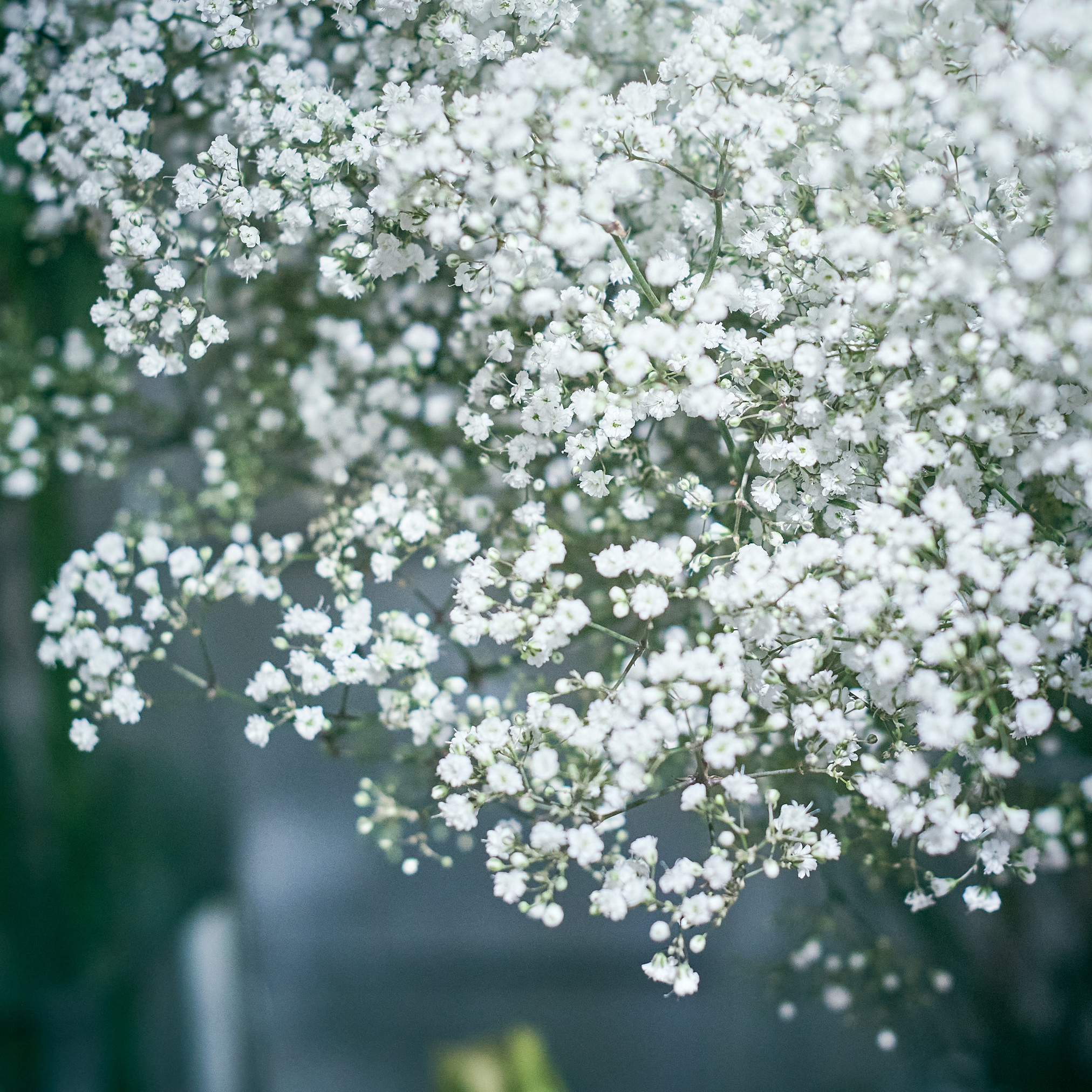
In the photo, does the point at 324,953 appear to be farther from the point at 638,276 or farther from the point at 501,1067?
the point at 638,276

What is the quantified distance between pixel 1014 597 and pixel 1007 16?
→ 0.29m

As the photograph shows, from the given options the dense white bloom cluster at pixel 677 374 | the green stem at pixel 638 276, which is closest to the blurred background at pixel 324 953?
the dense white bloom cluster at pixel 677 374

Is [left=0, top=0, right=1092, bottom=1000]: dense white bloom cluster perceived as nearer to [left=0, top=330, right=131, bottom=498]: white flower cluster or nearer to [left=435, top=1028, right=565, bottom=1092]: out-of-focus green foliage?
[left=0, top=330, right=131, bottom=498]: white flower cluster

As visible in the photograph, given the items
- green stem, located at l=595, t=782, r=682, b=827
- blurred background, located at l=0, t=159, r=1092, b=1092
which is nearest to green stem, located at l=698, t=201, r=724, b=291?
green stem, located at l=595, t=782, r=682, b=827

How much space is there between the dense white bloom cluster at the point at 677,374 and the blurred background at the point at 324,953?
1.10 ft

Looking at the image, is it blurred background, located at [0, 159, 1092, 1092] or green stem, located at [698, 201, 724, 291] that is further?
blurred background, located at [0, 159, 1092, 1092]

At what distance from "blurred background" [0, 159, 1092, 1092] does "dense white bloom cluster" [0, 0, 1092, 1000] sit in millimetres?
335

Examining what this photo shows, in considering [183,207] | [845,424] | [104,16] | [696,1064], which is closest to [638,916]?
[696,1064]

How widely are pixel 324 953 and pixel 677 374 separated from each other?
3.29 ft

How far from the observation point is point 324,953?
1085mm

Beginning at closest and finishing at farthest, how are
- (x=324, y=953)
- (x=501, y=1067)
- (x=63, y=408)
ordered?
1. (x=63, y=408)
2. (x=501, y=1067)
3. (x=324, y=953)

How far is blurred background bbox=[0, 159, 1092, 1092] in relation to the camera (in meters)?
0.81

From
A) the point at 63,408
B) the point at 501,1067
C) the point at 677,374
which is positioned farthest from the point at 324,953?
the point at 677,374

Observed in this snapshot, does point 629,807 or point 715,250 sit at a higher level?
point 715,250
